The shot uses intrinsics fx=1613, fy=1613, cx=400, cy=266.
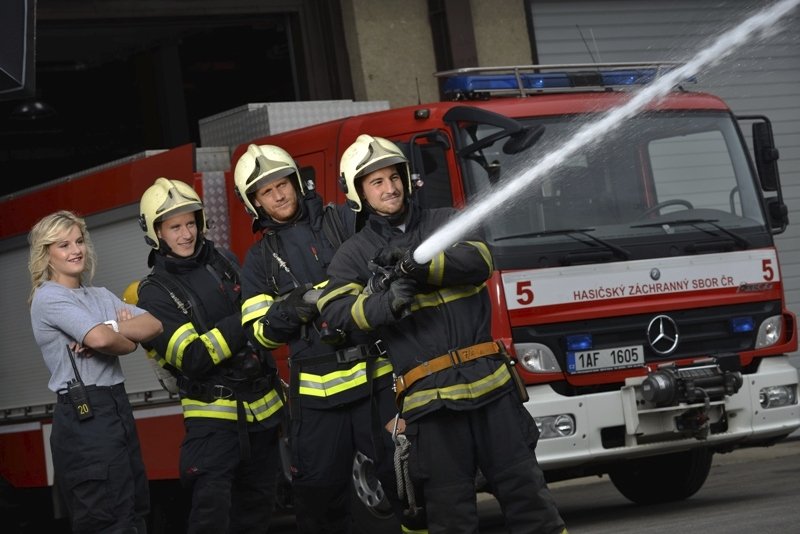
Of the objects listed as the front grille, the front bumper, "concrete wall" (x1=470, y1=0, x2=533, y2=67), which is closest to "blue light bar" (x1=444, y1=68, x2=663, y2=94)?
the front grille

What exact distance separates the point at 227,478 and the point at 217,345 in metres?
0.60

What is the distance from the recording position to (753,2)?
1568cm

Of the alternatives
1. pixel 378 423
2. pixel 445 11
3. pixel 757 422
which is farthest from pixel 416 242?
pixel 445 11

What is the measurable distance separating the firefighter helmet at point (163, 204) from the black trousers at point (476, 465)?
1.94 metres

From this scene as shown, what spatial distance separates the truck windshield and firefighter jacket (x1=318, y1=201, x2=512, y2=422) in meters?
2.46

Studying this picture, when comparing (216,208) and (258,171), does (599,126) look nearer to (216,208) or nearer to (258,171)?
(216,208)

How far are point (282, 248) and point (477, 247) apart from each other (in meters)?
1.30

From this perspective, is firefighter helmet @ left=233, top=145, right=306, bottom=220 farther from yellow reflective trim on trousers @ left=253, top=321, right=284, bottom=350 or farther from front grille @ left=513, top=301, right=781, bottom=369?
front grille @ left=513, top=301, right=781, bottom=369

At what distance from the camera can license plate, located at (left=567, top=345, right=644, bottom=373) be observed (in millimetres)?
8891

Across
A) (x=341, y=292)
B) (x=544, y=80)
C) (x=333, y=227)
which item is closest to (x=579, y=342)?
(x=544, y=80)

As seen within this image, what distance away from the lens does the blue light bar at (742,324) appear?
9.43 metres

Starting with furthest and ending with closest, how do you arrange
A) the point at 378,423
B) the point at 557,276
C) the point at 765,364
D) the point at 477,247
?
the point at 765,364 < the point at 557,276 < the point at 378,423 < the point at 477,247

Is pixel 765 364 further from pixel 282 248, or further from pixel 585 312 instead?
pixel 282 248

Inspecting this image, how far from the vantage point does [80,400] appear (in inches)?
265
